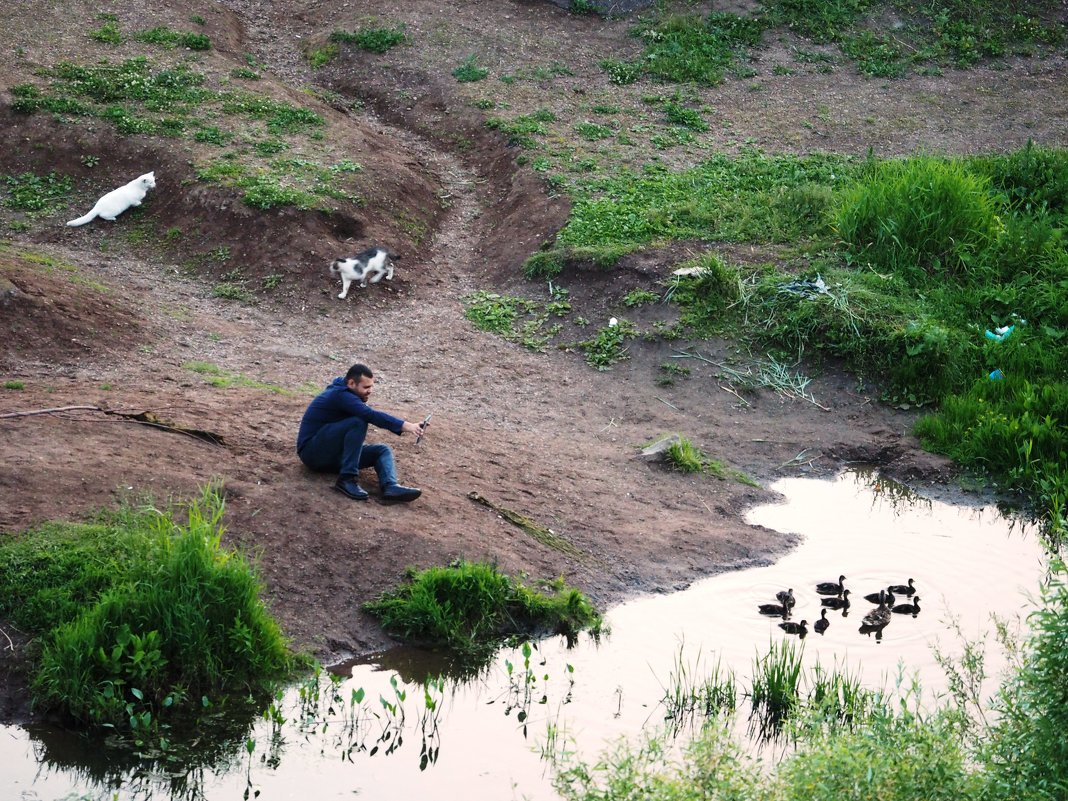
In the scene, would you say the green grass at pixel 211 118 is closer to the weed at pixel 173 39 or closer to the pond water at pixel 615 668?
the weed at pixel 173 39

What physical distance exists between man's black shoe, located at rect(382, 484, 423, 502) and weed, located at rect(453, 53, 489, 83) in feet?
33.5

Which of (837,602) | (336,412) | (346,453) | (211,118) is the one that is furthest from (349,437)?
(211,118)

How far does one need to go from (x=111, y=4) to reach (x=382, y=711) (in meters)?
14.8

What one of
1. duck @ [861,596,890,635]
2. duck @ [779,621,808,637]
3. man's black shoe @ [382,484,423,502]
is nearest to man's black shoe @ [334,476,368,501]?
man's black shoe @ [382,484,423,502]

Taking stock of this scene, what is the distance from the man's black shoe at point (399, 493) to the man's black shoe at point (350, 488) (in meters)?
0.15

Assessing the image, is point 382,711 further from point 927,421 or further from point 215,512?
point 927,421

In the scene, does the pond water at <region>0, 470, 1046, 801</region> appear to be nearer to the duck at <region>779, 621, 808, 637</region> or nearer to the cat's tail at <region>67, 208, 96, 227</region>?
the duck at <region>779, 621, 808, 637</region>

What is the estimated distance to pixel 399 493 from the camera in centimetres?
827

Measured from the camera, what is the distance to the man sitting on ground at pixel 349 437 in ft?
26.8

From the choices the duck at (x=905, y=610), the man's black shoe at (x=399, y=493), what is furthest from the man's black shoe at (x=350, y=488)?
the duck at (x=905, y=610)

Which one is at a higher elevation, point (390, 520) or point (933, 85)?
point (933, 85)

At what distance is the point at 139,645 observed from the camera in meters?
6.41

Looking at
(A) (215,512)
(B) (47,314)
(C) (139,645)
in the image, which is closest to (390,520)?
(A) (215,512)

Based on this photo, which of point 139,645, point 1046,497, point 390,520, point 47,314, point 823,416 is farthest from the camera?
point 823,416
